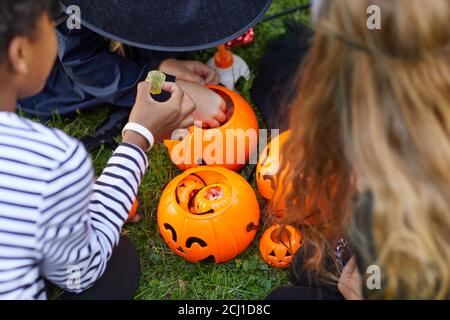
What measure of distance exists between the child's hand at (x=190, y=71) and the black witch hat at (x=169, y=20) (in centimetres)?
21

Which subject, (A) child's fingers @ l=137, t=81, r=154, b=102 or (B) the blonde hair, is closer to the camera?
(B) the blonde hair

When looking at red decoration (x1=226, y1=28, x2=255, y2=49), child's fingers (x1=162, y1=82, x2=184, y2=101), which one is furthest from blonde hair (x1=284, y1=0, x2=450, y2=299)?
red decoration (x1=226, y1=28, x2=255, y2=49)

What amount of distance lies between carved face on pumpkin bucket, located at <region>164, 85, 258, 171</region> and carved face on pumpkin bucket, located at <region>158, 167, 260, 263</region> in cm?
9

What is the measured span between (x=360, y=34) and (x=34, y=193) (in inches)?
21.7

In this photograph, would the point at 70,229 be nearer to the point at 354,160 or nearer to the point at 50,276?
the point at 50,276

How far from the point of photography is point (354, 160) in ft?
2.83

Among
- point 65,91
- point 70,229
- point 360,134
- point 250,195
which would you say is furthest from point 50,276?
point 65,91

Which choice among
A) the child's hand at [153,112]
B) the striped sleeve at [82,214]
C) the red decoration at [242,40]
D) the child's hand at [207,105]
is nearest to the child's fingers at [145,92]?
the child's hand at [153,112]

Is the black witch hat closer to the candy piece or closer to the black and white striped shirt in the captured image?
the candy piece

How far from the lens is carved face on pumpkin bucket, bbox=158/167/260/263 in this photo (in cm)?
137

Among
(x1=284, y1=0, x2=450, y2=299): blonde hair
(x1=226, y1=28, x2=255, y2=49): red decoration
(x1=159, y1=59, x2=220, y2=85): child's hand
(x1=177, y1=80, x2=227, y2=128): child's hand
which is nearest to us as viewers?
(x1=284, y1=0, x2=450, y2=299): blonde hair

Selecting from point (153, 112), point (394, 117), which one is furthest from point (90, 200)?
point (394, 117)

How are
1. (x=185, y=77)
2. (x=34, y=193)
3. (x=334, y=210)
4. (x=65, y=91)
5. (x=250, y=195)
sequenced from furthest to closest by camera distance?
1. (x=65, y=91)
2. (x=185, y=77)
3. (x=250, y=195)
4. (x=334, y=210)
5. (x=34, y=193)

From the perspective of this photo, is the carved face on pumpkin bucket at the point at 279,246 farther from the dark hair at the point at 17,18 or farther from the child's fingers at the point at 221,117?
the dark hair at the point at 17,18
